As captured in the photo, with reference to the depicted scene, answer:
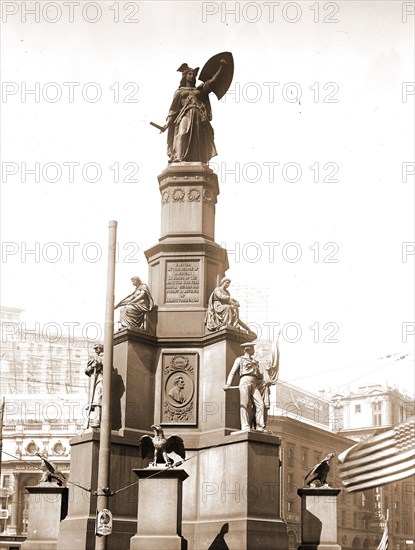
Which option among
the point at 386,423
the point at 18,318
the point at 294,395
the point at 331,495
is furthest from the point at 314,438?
the point at 331,495

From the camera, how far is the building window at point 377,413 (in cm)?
10100

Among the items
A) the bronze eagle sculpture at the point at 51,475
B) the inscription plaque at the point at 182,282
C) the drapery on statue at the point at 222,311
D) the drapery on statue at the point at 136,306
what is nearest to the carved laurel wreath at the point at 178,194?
the inscription plaque at the point at 182,282

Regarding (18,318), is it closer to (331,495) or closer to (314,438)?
(314,438)

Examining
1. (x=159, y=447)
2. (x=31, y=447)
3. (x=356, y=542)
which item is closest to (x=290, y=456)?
(x=356, y=542)

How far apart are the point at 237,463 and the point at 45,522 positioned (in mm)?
4483

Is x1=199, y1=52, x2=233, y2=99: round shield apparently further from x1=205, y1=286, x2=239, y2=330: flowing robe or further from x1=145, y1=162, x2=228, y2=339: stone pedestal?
x1=205, y1=286, x2=239, y2=330: flowing robe

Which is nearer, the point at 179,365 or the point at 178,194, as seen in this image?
the point at 179,365

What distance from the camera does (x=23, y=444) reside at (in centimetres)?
8394

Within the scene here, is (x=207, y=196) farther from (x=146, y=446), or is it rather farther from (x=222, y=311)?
(x=146, y=446)

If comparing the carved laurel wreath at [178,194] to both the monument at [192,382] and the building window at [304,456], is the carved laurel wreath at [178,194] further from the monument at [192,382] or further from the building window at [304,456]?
the building window at [304,456]

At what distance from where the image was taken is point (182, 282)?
18688mm

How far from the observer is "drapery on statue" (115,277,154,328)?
17.8m

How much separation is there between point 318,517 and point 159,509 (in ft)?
14.6

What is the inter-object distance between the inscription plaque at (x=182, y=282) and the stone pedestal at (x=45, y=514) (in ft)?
15.6
